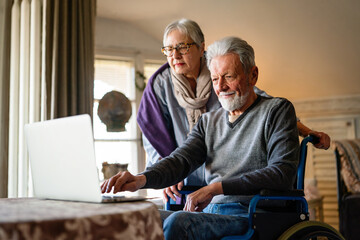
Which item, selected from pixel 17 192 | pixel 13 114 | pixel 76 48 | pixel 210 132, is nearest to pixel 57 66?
pixel 76 48

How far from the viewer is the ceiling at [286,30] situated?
14.0 feet

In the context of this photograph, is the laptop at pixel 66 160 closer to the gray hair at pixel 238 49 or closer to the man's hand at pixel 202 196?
the man's hand at pixel 202 196

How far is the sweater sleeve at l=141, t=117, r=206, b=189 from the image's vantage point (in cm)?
168

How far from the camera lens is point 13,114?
3.20 metres

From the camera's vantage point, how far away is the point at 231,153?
1723mm

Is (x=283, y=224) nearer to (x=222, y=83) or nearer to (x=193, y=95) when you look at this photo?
(x=222, y=83)

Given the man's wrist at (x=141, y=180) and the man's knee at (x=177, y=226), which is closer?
the man's knee at (x=177, y=226)

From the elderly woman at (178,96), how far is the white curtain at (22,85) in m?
1.22

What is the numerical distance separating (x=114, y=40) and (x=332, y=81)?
2.39 metres

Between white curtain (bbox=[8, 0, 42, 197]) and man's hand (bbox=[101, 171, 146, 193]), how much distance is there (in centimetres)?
194

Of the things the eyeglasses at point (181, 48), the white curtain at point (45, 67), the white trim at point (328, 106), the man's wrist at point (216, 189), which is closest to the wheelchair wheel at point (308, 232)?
the man's wrist at point (216, 189)

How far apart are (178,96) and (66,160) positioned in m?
1.17

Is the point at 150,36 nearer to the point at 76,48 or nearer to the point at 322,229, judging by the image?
the point at 76,48

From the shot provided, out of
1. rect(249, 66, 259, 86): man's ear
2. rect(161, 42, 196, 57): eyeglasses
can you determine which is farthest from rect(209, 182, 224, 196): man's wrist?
rect(161, 42, 196, 57): eyeglasses
